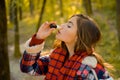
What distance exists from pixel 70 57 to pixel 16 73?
694cm

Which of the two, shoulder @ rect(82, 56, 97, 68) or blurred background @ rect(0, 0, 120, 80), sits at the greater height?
shoulder @ rect(82, 56, 97, 68)

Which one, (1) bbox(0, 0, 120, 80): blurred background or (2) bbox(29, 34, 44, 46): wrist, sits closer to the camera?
(2) bbox(29, 34, 44, 46): wrist

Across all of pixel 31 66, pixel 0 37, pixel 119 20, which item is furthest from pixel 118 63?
pixel 31 66

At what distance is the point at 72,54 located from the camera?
9.98 ft

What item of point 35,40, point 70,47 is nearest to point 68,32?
point 70,47

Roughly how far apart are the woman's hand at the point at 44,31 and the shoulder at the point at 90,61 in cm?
42

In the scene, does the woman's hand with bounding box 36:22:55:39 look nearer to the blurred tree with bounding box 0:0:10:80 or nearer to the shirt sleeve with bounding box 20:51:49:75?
the shirt sleeve with bounding box 20:51:49:75

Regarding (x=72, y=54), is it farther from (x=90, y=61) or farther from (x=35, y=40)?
(x=35, y=40)

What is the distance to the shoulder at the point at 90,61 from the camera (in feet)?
9.41

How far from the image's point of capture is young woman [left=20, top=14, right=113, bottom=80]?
2.88 metres

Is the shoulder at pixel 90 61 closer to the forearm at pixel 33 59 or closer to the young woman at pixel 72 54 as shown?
the young woman at pixel 72 54

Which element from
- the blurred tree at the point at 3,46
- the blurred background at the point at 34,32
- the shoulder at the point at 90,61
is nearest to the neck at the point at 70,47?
the shoulder at the point at 90,61

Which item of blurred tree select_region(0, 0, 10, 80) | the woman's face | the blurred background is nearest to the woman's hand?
the woman's face

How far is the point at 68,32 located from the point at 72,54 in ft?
0.65
